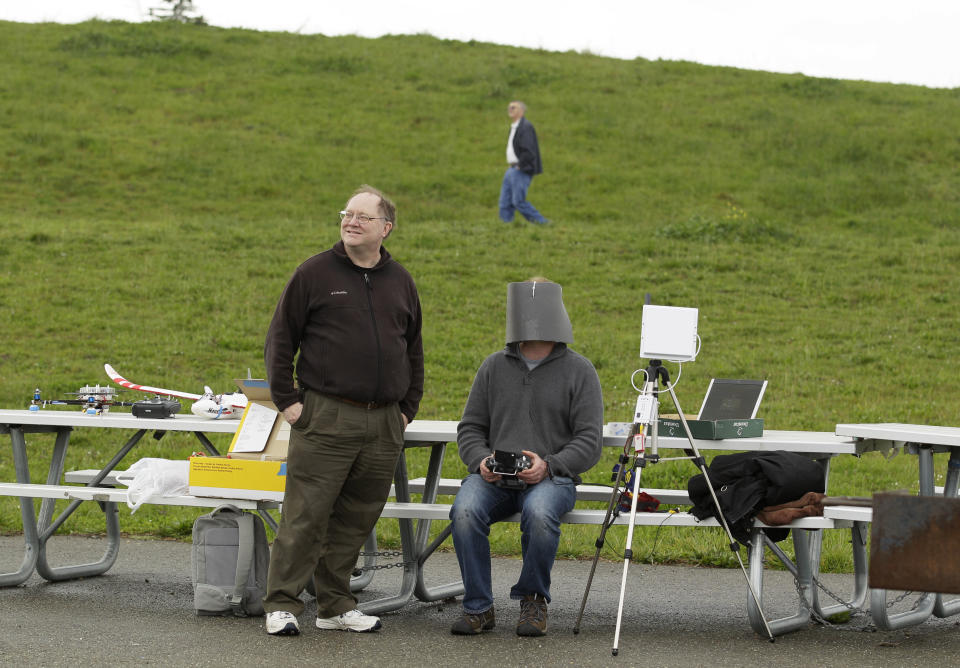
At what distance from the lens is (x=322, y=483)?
18.4 ft

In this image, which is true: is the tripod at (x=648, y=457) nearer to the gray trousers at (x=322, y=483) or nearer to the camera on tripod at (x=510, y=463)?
the camera on tripod at (x=510, y=463)

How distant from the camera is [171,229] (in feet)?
57.6

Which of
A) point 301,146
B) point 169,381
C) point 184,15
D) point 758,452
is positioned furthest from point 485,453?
point 184,15

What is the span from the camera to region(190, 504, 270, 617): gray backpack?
5938 mm

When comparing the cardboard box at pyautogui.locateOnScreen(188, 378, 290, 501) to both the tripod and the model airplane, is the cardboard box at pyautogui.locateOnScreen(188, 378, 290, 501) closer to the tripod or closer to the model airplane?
the model airplane

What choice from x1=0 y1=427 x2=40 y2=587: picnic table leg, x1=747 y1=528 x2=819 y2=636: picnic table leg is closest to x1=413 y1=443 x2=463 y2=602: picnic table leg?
x1=747 y1=528 x2=819 y2=636: picnic table leg

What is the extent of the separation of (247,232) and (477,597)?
12.5m

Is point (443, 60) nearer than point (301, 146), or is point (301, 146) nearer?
point (301, 146)

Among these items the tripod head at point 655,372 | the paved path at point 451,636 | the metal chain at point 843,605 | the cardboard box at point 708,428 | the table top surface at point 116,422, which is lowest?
the paved path at point 451,636

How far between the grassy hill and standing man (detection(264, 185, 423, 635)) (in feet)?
10.3

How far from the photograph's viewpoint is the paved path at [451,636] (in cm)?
514

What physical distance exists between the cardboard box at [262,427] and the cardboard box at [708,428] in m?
1.89

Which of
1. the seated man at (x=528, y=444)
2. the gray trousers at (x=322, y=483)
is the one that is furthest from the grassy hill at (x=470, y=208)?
the seated man at (x=528, y=444)

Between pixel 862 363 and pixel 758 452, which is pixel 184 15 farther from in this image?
pixel 758 452
